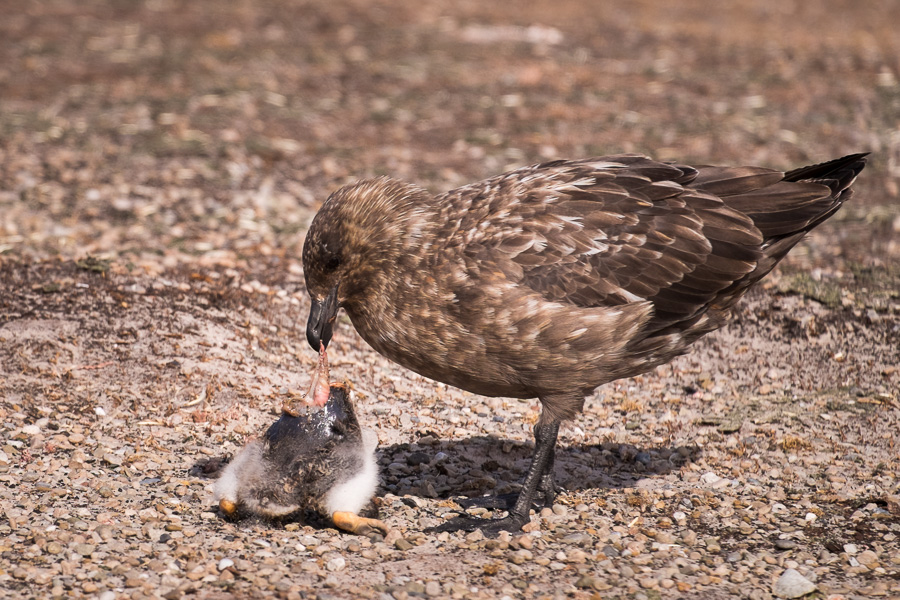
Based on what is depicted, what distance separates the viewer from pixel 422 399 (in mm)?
6750

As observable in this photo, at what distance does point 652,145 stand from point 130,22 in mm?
9264

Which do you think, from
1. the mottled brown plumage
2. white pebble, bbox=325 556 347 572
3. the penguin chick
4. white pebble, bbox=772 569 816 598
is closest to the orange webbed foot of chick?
the penguin chick

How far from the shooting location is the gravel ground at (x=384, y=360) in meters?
4.85

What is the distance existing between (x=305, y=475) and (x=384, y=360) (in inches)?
90.3

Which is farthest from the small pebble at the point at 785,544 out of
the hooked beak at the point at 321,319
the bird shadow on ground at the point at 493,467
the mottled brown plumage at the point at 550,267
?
the hooked beak at the point at 321,319

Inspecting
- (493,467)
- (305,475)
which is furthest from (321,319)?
(493,467)

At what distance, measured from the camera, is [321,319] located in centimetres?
529

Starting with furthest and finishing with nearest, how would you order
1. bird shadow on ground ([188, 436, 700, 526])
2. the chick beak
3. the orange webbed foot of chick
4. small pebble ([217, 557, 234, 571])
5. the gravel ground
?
bird shadow on ground ([188, 436, 700, 526])
the chick beak
the orange webbed foot of chick
the gravel ground
small pebble ([217, 557, 234, 571])

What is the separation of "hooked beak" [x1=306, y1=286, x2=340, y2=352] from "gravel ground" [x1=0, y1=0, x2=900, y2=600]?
0.99 m

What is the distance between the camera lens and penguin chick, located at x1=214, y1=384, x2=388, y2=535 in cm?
501

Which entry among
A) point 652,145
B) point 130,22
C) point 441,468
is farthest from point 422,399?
point 130,22

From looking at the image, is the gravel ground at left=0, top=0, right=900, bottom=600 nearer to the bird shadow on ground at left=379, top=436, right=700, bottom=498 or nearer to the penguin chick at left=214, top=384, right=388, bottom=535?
the bird shadow on ground at left=379, top=436, right=700, bottom=498

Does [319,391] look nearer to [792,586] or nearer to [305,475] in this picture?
[305,475]

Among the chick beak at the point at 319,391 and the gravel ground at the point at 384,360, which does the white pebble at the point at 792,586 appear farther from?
the chick beak at the point at 319,391
